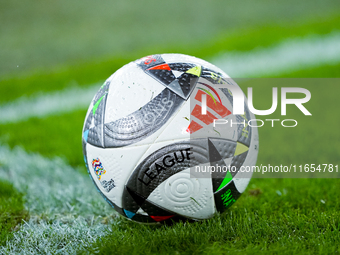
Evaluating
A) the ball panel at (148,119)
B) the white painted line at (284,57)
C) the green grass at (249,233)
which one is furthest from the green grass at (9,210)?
the white painted line at (284,57)

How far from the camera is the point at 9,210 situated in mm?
3559

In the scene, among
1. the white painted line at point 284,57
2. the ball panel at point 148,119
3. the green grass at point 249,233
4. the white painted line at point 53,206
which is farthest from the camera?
the white painted line at point 284,57

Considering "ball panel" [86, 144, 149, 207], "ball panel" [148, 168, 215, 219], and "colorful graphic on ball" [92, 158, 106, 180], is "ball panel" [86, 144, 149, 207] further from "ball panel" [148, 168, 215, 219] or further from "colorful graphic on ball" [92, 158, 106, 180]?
"ball panel" [148, 168, 215, 219]

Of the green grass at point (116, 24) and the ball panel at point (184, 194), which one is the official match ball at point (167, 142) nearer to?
the ball panel at point (184, 194)

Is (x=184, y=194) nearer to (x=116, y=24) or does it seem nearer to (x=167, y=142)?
(x=167, y=142)

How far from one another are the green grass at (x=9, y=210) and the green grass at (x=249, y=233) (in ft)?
3.11

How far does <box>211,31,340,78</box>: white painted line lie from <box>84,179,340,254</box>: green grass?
5844 mm

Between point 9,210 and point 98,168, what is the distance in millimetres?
1330

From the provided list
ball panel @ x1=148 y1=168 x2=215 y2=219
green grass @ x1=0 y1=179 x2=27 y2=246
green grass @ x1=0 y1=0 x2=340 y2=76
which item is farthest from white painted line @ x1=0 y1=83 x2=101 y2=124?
ball panel @ x1=148 y1=168 x2=215 y2=219

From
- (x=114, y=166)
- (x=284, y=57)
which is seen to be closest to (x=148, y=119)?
(x=114, y=166)

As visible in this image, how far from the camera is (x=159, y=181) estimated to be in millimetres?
2650

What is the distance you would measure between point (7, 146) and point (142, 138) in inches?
146

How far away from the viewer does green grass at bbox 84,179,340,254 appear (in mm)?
2518

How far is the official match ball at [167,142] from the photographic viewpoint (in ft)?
8.61
